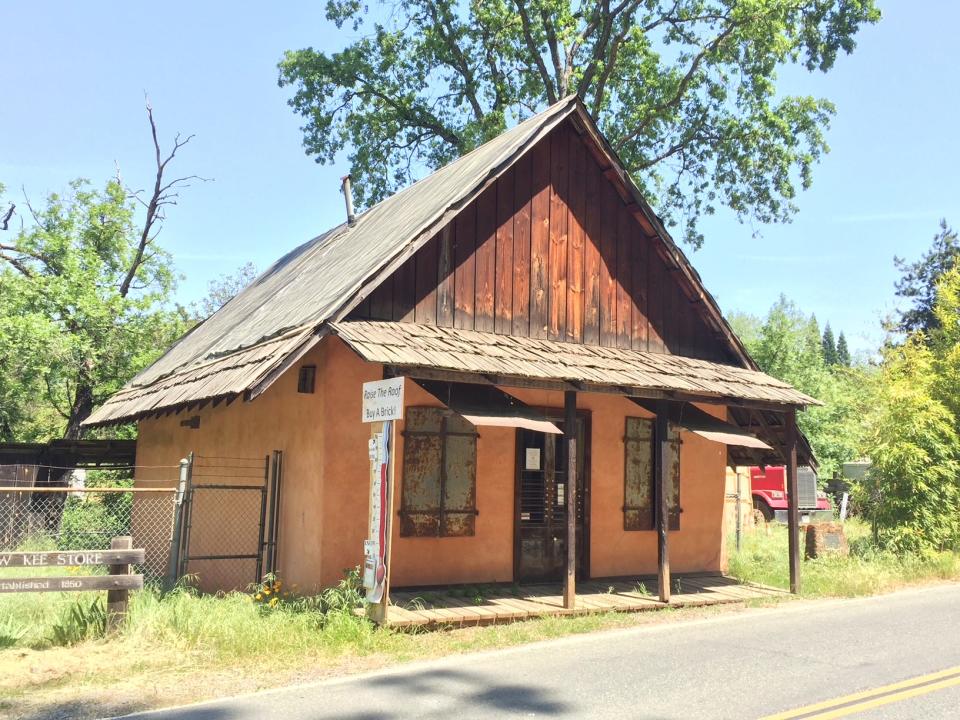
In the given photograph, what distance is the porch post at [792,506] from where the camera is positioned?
1206cm

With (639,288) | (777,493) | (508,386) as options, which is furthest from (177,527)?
(777,493)

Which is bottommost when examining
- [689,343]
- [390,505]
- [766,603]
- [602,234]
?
[766,603]

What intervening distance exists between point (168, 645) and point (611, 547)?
7.07 meters

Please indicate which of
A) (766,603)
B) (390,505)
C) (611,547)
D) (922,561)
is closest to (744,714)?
(390,505)

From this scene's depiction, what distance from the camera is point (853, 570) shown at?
44.7 feet

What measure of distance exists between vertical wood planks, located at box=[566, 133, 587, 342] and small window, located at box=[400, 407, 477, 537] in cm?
252

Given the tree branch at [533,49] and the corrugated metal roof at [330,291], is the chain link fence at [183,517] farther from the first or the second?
the tree branch at [533,49]

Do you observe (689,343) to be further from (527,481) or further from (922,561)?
(922,561)

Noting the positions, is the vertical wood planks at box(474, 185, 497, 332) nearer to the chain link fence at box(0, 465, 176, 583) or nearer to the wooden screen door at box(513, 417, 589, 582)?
the wooden screen door at box(513, 417, 589, 582)

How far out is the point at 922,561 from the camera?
47.9 feet

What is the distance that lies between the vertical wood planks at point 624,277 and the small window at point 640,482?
1362 mm

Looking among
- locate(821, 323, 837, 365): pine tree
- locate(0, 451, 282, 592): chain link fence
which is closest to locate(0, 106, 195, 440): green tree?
locate(0, 451, 282, 592): chain link fence

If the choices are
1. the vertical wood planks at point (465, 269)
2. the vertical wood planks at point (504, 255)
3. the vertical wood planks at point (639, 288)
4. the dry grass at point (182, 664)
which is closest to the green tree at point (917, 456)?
the vertical wood planks at point (639, 288)

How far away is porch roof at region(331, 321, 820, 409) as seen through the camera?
9305 millimetres
